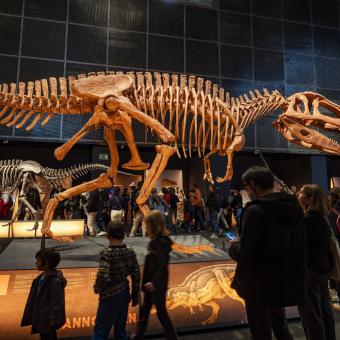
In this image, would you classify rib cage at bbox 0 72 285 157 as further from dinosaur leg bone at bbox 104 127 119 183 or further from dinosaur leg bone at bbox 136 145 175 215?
dinosaur leg bone at bbox 136 145 175 215

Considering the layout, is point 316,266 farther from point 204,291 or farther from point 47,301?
point 47,301

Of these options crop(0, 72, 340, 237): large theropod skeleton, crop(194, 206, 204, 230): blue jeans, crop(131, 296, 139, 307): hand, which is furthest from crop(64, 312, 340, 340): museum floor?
crop(194, 206, 204, 230): blue jeans

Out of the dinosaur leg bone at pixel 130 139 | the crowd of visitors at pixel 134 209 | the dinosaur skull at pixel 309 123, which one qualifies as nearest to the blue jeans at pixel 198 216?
the crowd of visitors at pixel 134 209

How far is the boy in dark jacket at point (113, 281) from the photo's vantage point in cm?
219

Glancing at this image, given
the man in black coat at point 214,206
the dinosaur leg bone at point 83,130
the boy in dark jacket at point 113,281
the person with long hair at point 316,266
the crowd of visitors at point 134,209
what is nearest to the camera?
the boy in dark jacket at point 113,281

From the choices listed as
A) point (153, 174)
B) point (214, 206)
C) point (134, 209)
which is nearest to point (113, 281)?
point (153, 174)

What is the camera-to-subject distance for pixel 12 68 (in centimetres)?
1027

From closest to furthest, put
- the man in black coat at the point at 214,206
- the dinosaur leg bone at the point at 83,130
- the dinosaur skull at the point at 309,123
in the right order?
the dinosaur leg bone at the point at 83,130
the dinosaur skull at the point at 309,123
the man in black coat at the point at 214,206

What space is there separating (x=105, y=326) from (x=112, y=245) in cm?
61

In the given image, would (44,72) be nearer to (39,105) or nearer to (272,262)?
(39,105)

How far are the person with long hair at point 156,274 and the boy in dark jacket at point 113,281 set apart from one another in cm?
12

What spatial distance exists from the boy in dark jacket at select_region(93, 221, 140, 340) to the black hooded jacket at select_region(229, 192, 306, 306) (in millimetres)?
882

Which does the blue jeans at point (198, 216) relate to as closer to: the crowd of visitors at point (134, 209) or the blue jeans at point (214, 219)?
the crowd of visitors at point (134, 209)

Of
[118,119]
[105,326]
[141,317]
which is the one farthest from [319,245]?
[118,119]
